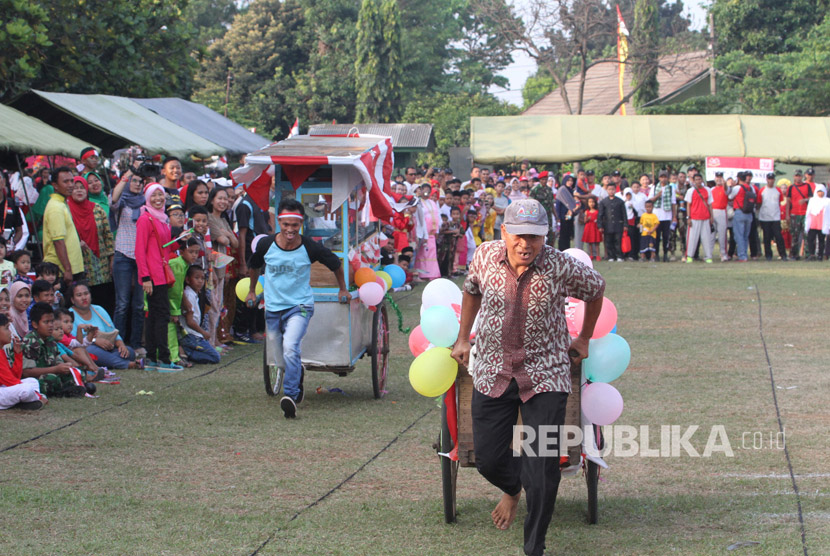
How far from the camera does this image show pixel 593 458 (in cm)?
561

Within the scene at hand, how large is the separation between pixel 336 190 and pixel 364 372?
8.70ft

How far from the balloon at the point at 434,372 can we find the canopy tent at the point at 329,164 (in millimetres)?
3629

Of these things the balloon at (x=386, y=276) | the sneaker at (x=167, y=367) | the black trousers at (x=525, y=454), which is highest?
the balloon at (x=386, y=276)

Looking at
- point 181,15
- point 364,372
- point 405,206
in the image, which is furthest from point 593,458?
point 181,15

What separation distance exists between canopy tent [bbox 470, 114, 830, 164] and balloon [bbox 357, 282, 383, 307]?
21.2 meters

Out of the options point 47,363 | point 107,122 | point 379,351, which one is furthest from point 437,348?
point 107,122

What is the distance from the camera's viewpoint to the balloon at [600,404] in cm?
554

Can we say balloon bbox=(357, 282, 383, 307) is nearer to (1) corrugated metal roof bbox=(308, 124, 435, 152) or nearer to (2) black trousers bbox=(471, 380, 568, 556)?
(2) black trousers bbox=(471, 380, 568, 556)

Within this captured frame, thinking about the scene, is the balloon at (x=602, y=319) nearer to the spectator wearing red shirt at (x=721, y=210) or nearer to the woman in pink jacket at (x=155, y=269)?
the woman in pink jacket at (x=155, y=269)

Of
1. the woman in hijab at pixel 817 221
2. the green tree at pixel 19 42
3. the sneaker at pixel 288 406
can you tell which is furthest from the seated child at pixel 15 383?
the woman in hijab at pixel 817 221

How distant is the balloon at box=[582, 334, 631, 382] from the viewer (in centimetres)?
568

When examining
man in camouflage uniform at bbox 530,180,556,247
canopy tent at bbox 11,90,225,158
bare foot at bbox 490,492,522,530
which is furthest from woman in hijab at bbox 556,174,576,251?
bare foot at bbox 490,492,522,530

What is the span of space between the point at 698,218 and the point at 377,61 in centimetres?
3162

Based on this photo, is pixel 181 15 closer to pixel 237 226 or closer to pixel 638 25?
pixel 237 226
